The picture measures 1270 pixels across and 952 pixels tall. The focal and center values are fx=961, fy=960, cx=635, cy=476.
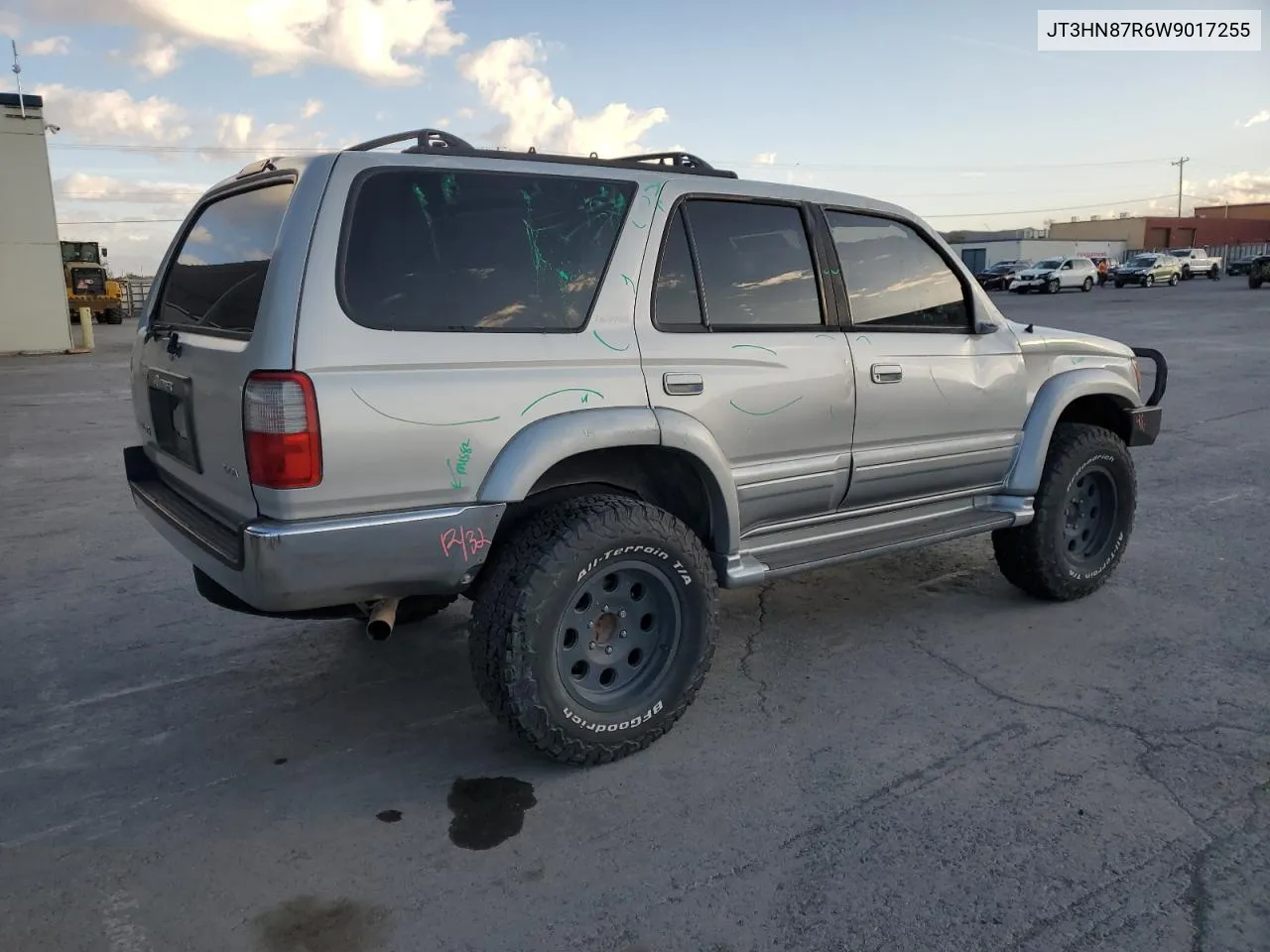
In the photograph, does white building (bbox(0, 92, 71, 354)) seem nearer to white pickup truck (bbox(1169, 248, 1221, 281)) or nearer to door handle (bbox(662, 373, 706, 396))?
door handle (bbox(662, 373, 706, 396))

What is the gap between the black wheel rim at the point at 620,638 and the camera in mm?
3227

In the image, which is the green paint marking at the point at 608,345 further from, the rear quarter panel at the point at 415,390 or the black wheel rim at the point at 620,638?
the black wheel rim at the point at 620,638

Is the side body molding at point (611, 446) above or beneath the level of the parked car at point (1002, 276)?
beneath

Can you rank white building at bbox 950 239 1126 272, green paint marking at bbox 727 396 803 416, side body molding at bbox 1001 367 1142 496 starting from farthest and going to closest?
white building at bbox 950 239 1126 272
side body molding at bbox 1001 367 1142 496
green paint marking at bbox 727 396 803 416

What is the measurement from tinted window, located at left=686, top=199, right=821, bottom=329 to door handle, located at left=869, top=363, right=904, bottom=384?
32cm

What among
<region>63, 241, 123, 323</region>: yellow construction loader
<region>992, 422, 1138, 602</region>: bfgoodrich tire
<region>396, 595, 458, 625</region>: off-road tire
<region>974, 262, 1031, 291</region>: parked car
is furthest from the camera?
<region>974, 262, 1031, 291</region>: parked car

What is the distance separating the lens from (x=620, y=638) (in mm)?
3371

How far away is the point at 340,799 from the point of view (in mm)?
3066

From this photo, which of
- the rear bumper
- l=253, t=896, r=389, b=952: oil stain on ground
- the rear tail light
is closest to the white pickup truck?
the rear bumper

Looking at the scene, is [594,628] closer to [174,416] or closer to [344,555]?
[344,555]

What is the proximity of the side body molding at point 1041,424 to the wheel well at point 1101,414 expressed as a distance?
30 cm

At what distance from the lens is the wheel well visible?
4.95 metres

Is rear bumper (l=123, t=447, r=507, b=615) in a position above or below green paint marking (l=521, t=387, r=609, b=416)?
below

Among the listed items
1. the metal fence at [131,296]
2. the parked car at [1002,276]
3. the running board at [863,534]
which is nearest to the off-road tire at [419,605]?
the running board at [863,534]
